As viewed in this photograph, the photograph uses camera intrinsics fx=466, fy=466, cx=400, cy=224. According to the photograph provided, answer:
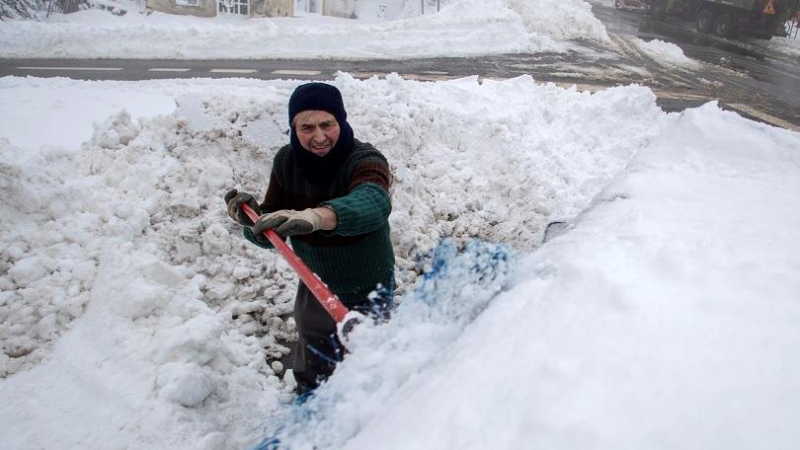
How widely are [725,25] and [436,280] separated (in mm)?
19887

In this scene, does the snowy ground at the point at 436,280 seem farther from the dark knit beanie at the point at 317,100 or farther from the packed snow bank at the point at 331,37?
the packed snow bank at the point at 331,37

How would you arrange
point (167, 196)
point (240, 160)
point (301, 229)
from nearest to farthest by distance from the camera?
point (301, 229) < point (167, 196) < point (240, 160)

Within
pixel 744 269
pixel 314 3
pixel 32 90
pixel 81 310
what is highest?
pixel 314 3

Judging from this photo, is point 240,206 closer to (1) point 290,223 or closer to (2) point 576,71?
(1) point 290,223

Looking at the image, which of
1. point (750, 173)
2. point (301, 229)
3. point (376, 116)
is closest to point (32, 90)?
point (376, 116)

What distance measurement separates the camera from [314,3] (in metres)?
21.2

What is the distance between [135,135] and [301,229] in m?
3.19

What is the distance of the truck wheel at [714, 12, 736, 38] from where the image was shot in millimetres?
16328

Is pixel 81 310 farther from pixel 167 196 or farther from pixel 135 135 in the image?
pixel 135 135

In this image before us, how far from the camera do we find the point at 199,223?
3.97 meters

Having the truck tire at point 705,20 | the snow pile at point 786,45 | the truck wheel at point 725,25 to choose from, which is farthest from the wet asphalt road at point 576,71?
the truck tire at point 705,20

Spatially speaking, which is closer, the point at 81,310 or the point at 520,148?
the point at 81,310

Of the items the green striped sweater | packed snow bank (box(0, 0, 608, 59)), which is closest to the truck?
packed snow bank (box(0, 0, 608, 59))

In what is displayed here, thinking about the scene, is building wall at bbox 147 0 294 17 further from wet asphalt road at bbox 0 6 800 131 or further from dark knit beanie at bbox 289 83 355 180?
dark knit beanie at bbox 289 83 355 180
